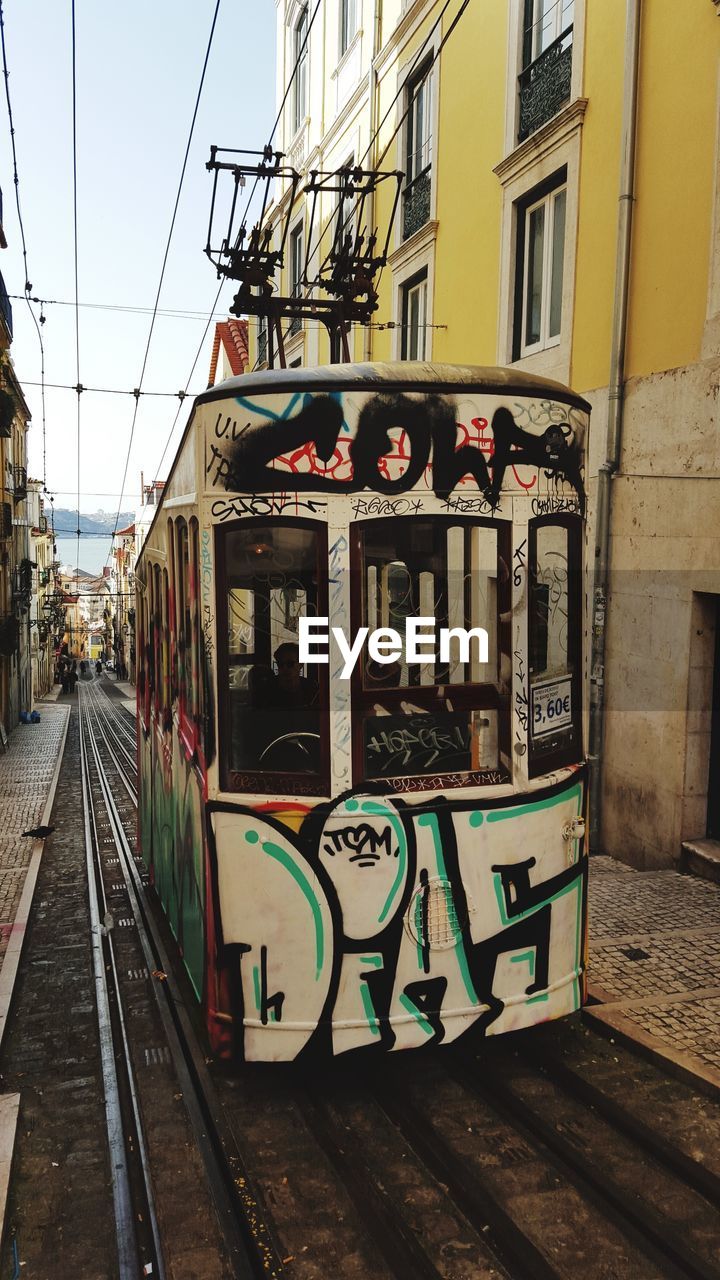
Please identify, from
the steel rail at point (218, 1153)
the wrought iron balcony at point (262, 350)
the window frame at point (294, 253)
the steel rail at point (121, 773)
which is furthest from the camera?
the wrought iron balcony at point (262, 350)

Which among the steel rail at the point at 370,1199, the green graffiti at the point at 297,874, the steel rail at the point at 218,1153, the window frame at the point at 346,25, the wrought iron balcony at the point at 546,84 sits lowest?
the steel rail at the point at 218,1153

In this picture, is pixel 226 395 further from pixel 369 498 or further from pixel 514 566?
pixel 514 566

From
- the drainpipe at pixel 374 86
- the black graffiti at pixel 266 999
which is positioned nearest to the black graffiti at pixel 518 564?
the black graffiti at pixel 266 999

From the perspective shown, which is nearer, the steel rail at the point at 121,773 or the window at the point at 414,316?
the window at the point at 414,316

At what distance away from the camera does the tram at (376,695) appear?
4078mm

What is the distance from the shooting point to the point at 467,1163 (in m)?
3.88

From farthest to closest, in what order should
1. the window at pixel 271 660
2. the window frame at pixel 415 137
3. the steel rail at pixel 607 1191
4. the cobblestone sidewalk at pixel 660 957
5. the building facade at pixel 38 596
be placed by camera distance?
the building facade at pixel 38 596, the window frame at pixel 415 137, the cobblestone sidewalk at pixel 660 957, the window at pixel 271 660, the steel rail at pixel 607 1191

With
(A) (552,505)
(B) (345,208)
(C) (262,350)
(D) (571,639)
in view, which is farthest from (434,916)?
(C) (262,350)

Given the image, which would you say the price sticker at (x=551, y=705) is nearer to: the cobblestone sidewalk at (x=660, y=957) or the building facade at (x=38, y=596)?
the cobblestone sidewalk at (x=660, y=957)

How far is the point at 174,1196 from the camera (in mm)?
3791

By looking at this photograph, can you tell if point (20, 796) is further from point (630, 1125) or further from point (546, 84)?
point (630, 1125)

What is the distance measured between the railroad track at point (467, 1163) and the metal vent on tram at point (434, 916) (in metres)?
0.55

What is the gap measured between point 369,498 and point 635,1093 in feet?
10.4

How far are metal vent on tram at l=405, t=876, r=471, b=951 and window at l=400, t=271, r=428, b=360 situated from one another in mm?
11275
